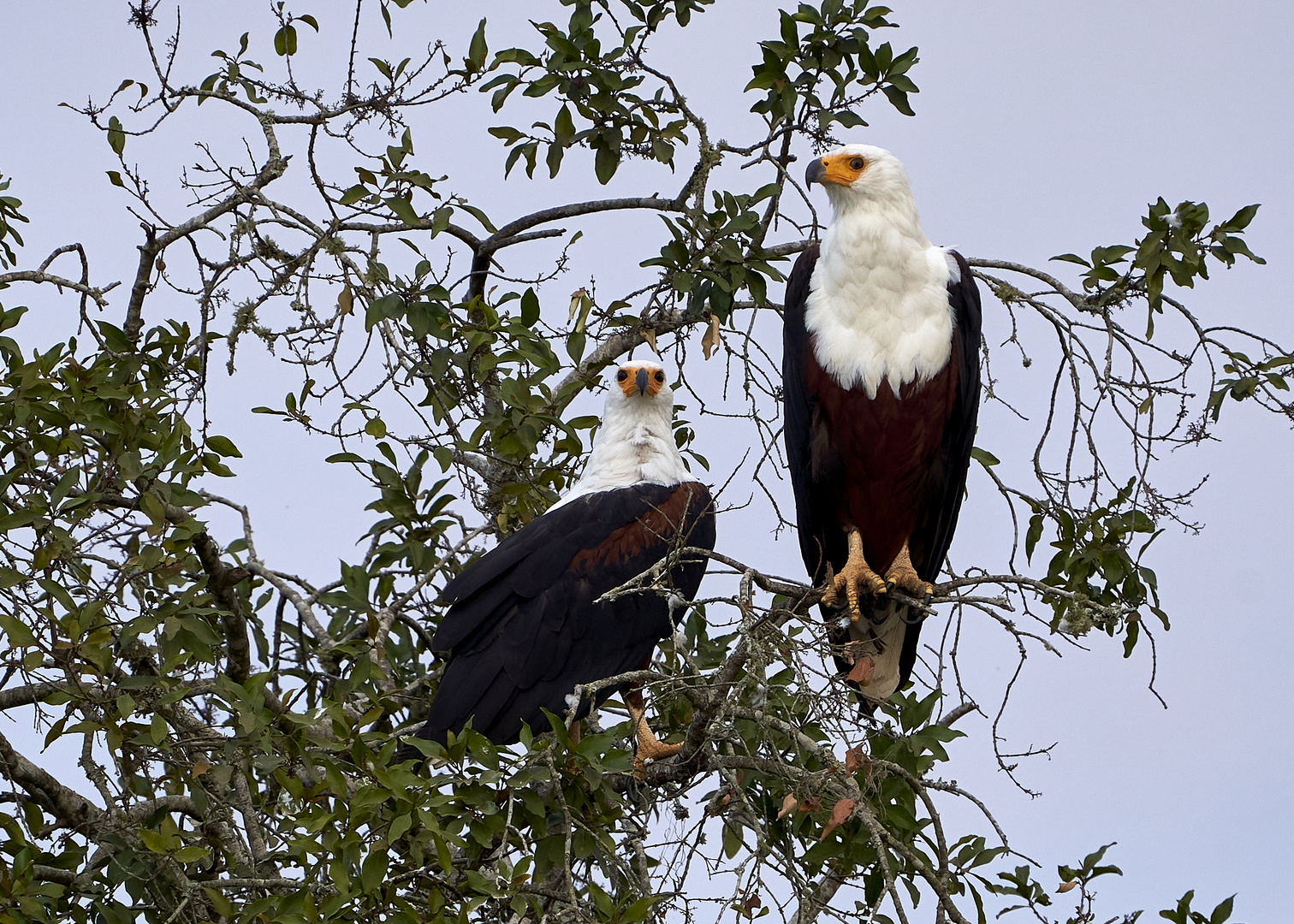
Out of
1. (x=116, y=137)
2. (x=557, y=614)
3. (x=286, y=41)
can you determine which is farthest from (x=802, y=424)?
(x=116, y=137)

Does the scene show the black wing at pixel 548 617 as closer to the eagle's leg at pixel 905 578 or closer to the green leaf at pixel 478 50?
the eagle's leg at pixel 905 578

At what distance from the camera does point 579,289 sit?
4.55m

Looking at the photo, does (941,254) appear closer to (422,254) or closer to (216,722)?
(422,254)

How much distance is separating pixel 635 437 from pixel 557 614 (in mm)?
755

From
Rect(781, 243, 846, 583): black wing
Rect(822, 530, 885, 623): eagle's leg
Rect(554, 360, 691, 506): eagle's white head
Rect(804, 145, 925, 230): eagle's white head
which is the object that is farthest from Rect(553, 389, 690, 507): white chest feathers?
Rect(804, 145, 925, 230): eagle's white head

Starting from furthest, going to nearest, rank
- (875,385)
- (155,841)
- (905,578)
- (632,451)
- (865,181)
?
(632,451) → (905,578) → (865,181) → (875,385) → (155,841)

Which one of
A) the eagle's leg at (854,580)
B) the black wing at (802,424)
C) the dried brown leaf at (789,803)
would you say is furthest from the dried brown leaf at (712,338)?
the dried brown leaf at (789,803)

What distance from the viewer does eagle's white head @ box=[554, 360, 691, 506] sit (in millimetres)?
4582

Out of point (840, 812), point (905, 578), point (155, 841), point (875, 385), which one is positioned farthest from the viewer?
point (905, 578)

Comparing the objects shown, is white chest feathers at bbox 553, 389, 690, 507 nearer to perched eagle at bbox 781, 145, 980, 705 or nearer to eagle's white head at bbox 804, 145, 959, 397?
perched eagle at bbox 781, 145, 980, 705

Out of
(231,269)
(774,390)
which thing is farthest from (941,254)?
(231,269)

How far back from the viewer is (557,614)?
4.24 m

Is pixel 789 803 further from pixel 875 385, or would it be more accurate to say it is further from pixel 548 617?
pixel 875 385

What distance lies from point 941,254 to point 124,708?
274 cm
